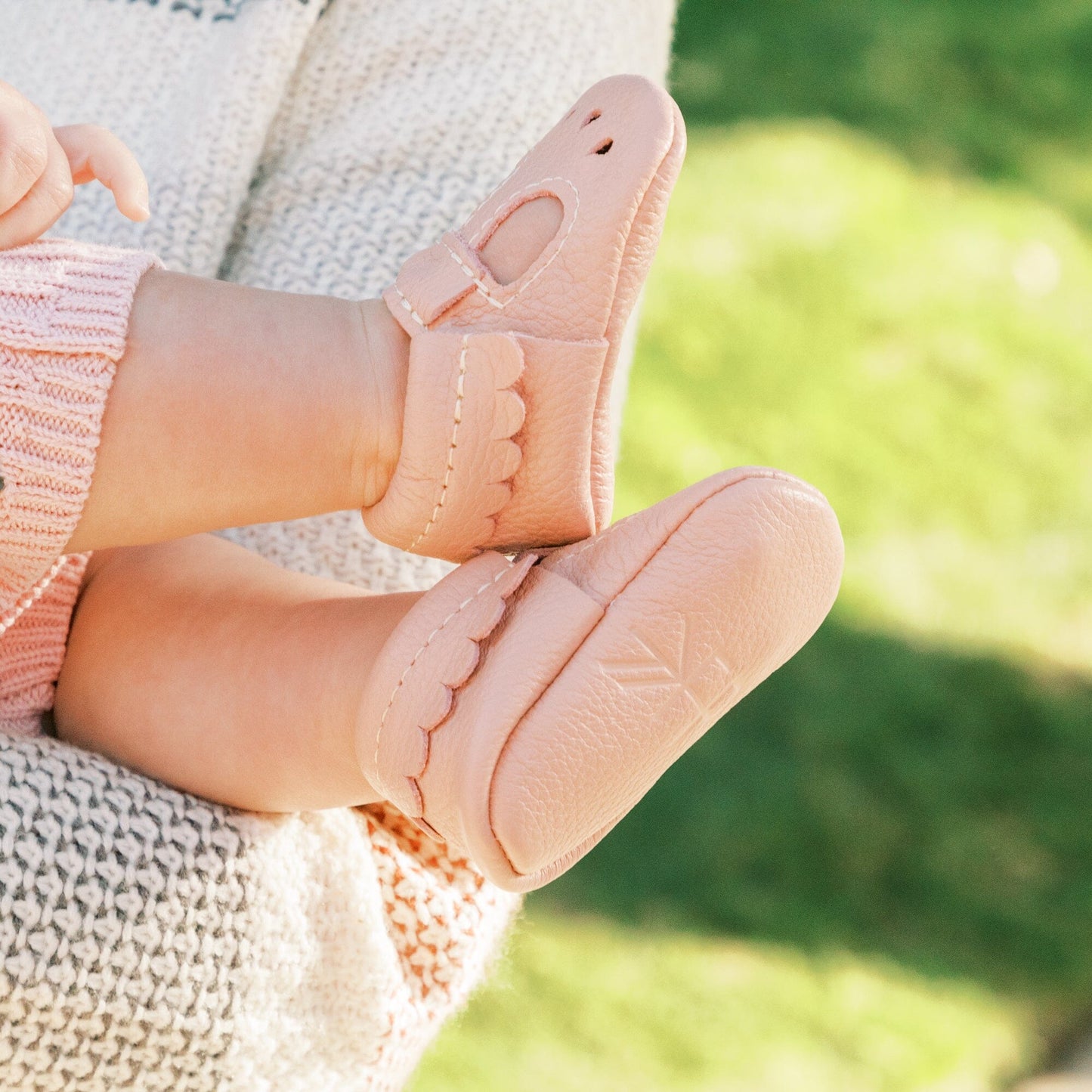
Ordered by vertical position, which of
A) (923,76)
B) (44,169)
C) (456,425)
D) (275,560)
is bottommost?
(923,76)

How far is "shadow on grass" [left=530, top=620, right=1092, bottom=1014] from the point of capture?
167 cm

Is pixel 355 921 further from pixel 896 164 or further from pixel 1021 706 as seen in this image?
pixel 896 164

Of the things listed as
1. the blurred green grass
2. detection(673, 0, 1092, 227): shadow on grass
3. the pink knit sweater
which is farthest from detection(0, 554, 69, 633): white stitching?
detection(673, 0, 1092, 227): shadow on grass

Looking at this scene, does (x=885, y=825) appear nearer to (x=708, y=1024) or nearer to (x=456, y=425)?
(x=708, y=1024)

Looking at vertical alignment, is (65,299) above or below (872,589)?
above

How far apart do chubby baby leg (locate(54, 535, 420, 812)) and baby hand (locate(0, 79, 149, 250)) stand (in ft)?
0.88

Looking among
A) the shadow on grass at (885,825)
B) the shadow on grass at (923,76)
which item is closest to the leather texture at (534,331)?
the shadow on grass at (885,825)

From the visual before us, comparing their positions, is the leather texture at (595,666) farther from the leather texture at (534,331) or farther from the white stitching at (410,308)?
the white stitching at (410,308)

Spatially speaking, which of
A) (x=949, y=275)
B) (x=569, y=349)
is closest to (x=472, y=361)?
(x=569, y=349)

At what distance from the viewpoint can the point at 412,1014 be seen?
100cm

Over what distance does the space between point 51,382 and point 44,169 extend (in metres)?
0.15

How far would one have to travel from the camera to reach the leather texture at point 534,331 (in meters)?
0.78

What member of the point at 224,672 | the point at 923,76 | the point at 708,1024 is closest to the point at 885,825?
the point at 708,1024

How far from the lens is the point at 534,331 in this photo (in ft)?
2.58
